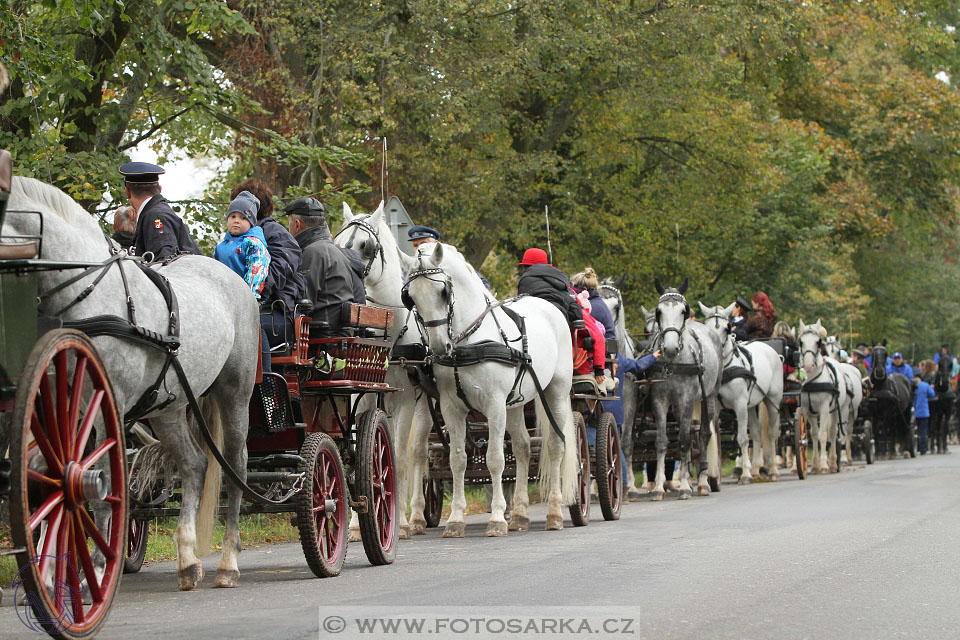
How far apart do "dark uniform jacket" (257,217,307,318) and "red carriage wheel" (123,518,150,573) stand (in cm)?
180

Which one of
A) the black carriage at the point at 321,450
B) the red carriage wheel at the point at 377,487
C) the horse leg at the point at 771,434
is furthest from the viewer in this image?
the horse leg at the point at 771,434

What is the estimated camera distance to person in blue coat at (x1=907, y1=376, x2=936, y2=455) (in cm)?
3412

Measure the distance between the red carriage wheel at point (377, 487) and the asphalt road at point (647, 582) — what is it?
172 millimetres

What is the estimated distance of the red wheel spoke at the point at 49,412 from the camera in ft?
16.9

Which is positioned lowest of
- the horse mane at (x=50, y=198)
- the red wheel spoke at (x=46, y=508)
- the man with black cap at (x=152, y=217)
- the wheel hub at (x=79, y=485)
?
the red wheel spoke at (x=46, y=508)

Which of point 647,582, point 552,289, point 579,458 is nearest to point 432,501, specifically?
point 579,458

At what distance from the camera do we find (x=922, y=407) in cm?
3422

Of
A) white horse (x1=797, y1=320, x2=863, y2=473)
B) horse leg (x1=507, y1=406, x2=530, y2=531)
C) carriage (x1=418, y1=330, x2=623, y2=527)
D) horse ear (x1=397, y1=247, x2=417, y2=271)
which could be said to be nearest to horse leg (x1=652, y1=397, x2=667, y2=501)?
carriage (x1=418, y1=330, x2=623, y2=527)

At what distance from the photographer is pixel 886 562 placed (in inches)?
352

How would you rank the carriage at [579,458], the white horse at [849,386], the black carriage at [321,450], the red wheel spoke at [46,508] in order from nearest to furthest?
the red wheel spoke at [46,508]
the black carriage at [321,450]
the carriage at [579,458]
the white horse at [849,386]

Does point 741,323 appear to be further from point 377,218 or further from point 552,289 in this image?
point 377,218

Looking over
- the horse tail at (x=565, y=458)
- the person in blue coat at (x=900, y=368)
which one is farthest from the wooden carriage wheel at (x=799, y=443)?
the person in blue coat at (x=900, y=368)

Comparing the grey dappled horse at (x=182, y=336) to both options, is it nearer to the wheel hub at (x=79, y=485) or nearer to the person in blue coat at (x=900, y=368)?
the wheel hub at (x=79, y=485)

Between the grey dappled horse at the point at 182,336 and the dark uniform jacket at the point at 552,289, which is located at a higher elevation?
the dark uniform jacket at the point at 552,289
